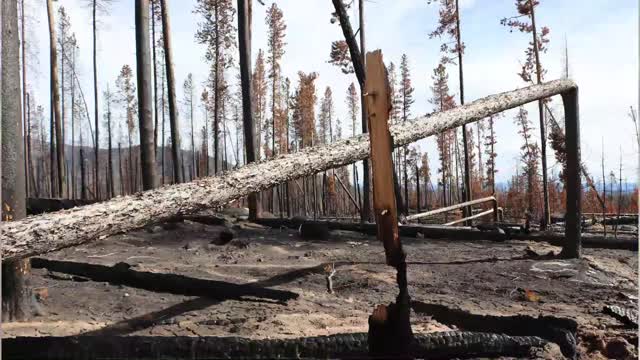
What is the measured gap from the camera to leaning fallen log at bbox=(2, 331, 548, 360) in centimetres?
224

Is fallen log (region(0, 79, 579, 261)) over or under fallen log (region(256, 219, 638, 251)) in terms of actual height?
over

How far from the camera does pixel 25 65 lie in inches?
1015

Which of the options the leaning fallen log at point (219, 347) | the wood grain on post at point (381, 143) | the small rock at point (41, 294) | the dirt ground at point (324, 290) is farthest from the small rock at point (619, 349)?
the small rock at point (41, 294)

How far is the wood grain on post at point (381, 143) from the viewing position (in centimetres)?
216

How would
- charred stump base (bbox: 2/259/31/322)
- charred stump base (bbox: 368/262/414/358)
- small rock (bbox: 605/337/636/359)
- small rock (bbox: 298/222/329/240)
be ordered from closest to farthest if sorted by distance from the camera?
charred stump base (bbox: 368/262/414/358) < small rock (bbox: 605/337/636/359) < charred stump base (bbox: 2/259/31/322) < small rock (bbox: 298/222/329/240)

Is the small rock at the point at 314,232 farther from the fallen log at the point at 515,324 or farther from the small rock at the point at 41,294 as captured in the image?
the small rock at the point at 41,294

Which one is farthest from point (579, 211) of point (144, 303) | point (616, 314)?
point (144, 303)

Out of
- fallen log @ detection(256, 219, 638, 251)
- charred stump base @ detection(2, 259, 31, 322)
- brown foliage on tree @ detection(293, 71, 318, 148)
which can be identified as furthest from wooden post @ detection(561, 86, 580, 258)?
brown foliage on tree @ detection(293, 71, 318, 148)

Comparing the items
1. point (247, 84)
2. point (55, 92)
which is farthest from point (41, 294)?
point (55, 92)

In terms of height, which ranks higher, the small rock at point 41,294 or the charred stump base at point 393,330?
the charred stump base at point 393,330

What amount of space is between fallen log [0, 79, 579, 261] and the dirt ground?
1.26 m

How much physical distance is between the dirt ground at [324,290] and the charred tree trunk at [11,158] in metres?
0.24

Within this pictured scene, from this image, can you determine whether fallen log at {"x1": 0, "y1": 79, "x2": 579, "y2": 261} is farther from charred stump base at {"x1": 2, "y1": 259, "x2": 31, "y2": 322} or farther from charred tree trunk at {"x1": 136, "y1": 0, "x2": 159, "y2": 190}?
charred tree trunk at {"x1": 136, "y1": 0, "x2": 159, "y2": 190}

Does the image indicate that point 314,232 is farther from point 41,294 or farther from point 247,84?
point 247,84
